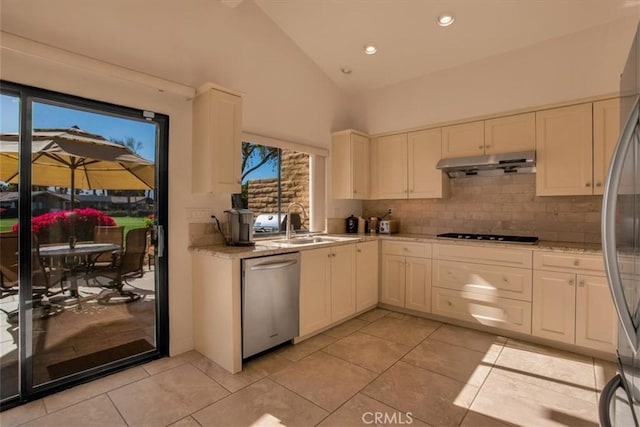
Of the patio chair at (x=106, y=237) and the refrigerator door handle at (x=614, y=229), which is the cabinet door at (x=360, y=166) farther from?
the refrigerator door handle at (x=614, y=229)

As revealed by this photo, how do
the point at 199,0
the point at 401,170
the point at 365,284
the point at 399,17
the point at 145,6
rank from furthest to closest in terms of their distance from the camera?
1. the point at 401,170
2. the point at 365,284
3. the point at 399,17
4. the point at 199,0
5. the point at 145,6

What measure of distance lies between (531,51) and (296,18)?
2.47 meters

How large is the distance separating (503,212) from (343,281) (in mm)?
Answer: 2006

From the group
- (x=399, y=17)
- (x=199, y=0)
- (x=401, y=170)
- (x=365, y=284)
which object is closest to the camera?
(x=199, y=0)

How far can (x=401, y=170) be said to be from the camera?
4223 mm

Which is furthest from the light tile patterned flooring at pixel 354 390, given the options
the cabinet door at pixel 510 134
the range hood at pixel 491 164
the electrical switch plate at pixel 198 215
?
the cabinet door at pixel 510 134

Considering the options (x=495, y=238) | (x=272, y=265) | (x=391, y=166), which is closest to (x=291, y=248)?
(x=272, y=265)

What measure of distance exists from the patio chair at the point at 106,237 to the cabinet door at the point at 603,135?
4166mm

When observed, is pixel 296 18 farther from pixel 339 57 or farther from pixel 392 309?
pixel 392 309

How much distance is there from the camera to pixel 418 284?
3.75 m

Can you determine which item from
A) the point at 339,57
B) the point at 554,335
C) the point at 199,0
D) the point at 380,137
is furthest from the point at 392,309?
the point at 199,0

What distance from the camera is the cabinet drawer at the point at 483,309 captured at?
3.08 metres

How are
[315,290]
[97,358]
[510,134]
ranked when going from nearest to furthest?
[97,358]
[315,290]
[510,134]
